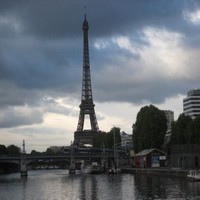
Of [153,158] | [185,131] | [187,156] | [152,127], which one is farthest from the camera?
[152,127]

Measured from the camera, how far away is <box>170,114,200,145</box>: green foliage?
129m

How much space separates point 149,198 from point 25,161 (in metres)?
A: 113

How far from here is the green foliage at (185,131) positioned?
422 feet

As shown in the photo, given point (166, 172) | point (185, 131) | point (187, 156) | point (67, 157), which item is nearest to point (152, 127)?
point (185, 131)

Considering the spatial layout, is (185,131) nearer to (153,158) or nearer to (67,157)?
(153,158)

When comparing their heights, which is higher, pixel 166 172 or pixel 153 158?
pixel 153 158

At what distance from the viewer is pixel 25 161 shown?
169375 millimetres

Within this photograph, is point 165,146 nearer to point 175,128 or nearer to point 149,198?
point 175,128

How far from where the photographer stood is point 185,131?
437ft

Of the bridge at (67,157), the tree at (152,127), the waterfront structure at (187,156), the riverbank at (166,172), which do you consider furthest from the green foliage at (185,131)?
the bridge at (67,157)

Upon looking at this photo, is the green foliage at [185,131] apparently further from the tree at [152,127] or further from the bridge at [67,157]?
the bridge at [67,157]

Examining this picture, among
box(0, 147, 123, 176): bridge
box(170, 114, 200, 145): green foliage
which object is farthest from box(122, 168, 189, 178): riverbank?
box(0, 147, 123, 176): bridge

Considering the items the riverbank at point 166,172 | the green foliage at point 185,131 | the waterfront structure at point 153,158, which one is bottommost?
the riverbank at point 166,172

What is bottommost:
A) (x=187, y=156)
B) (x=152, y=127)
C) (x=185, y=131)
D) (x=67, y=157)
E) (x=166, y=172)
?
(x=166, y=172)
